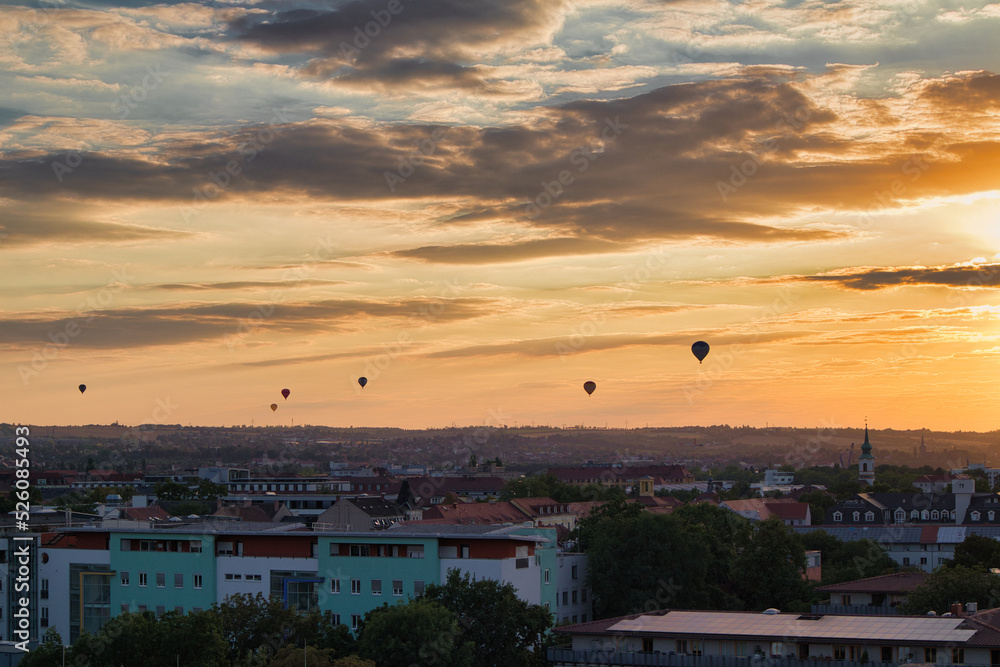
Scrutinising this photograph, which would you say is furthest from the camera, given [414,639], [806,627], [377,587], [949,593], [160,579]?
[160,579]

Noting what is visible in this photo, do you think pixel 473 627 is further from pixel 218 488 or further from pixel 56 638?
pixel 218 488

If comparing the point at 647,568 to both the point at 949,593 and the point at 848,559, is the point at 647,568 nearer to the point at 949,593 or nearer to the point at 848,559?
the point at 949,593

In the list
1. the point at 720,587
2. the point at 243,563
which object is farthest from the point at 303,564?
the point at 720,587

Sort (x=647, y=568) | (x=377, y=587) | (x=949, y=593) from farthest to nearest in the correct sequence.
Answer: (x=647, y=568) → (x=377, y=587) → (x=949, y=593)

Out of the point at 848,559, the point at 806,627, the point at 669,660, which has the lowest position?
the point at 848,559

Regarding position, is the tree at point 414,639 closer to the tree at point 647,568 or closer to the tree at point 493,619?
the tree at point 493,619

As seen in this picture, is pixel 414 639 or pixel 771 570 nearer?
pixel 414 639

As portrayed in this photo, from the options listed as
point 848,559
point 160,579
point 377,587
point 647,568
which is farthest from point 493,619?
point 848,559
